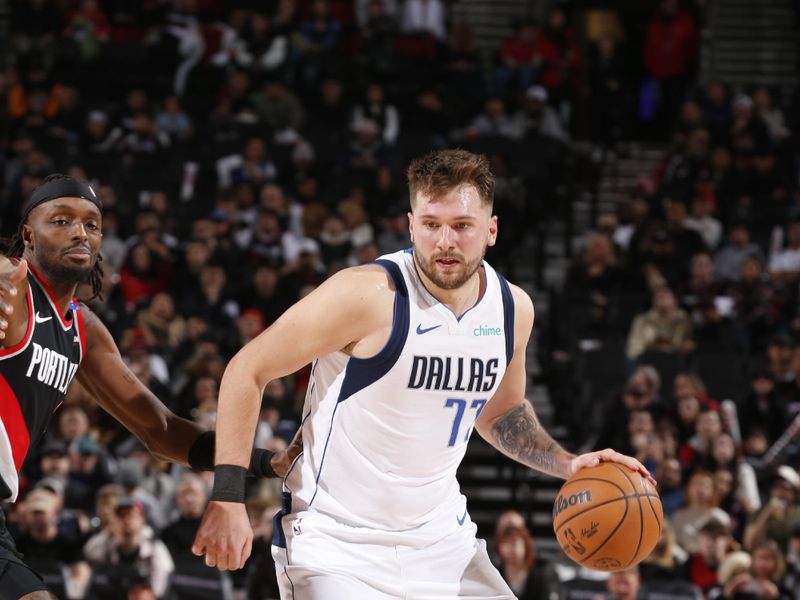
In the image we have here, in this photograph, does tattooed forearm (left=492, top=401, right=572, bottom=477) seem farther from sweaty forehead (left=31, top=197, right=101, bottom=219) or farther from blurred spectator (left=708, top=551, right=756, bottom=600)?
blurred spectator (left=708, top=551, right=756, bottom=600)

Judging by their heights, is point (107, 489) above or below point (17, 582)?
below

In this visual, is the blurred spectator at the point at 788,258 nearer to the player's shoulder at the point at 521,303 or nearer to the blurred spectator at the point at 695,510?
the blurred spectator at the point at 695,510

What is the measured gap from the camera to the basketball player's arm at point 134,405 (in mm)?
5000

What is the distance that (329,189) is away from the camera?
14305 mm

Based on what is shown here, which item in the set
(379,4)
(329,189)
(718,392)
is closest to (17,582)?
(718,392)

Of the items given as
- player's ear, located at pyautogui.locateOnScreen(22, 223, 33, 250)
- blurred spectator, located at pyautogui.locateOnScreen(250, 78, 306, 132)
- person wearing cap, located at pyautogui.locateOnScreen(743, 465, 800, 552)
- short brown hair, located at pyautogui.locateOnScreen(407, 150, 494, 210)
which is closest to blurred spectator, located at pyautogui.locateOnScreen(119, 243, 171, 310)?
blurred spectator, located at pyautogui.locateOnScreen(250, 78, 306, 132)

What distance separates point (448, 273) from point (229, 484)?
101 cm

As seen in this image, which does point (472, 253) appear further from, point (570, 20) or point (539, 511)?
point (570, 20)

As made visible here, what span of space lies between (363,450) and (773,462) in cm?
697

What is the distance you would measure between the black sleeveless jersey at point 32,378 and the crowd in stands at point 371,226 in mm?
4228

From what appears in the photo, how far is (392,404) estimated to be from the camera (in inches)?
174

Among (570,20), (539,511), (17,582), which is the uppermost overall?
(570,20)

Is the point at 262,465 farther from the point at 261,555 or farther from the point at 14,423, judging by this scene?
the point at 261,555

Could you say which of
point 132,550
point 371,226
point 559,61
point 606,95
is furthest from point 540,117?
point 132,550
